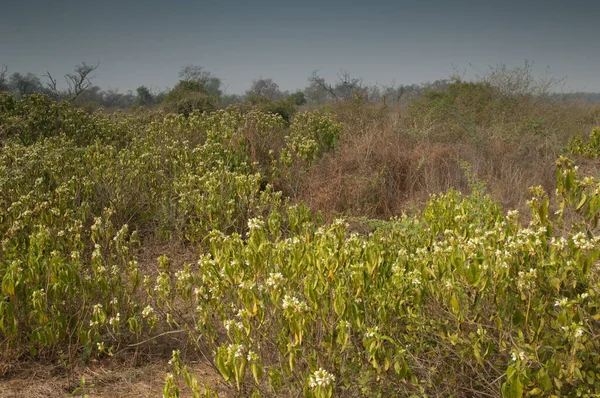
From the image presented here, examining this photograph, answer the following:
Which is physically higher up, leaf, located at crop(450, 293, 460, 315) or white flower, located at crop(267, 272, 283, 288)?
white flower, located at crop(267, 272, 283, 288)

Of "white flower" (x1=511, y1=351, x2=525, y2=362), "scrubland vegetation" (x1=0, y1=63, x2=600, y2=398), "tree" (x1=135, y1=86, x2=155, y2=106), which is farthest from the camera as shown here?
"tree" (x1=135, y1=86, x2=155, y2=106)

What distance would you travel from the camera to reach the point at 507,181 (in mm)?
7051

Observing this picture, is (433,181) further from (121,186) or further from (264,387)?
(264,387)

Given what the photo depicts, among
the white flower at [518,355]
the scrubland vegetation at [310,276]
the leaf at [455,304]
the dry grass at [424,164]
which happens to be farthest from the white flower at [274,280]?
the dry grass at [424,164]

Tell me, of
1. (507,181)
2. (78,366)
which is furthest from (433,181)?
(78,366)

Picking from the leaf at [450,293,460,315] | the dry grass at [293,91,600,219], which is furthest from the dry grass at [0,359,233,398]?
the dry grass at [293,91,600,219]

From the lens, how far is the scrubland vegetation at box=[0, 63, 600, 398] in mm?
2166

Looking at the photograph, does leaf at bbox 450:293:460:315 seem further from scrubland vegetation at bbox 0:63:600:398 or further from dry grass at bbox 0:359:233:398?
dry grass at bbox 0:359:233:398

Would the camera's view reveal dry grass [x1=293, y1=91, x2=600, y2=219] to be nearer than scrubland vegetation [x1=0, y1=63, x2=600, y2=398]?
No

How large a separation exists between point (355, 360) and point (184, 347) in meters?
1.62

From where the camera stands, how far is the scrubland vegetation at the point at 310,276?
7.11 feet

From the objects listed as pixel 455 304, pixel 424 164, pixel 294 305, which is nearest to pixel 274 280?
pixel 294 305

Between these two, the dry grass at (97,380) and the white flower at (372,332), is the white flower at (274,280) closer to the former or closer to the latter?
the white flower at (372,332)

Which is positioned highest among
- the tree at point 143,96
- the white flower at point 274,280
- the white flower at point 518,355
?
the tree at point 143,96
